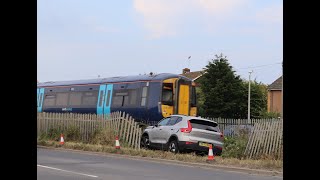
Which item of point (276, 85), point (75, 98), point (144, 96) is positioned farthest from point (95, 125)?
point (276, 85)

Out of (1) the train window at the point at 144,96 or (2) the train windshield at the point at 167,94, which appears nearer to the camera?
(2) the train windshield at the point at 167,94

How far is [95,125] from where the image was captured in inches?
896

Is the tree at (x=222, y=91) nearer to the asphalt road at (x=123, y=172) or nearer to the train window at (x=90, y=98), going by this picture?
the train window at (x=90, y=98)

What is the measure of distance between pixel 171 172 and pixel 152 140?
6.70 metres

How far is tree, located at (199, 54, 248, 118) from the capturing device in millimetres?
51594

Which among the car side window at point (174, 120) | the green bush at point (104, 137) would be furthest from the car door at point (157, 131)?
the green bush at point (104, 137)

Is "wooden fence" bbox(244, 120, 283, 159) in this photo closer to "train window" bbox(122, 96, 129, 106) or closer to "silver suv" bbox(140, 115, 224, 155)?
"silver suv" bbox(140, 115, 224, 155)

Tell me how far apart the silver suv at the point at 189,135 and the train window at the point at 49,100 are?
15.2 meters

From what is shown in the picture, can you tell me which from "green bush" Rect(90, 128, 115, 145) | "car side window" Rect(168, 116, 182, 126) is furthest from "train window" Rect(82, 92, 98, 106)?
"car side window" Rect(168, 116, 182, 126)

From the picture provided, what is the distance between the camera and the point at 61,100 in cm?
3147

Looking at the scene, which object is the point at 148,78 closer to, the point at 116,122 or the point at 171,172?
the point at 116,122

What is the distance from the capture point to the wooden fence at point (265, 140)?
15695 mm
